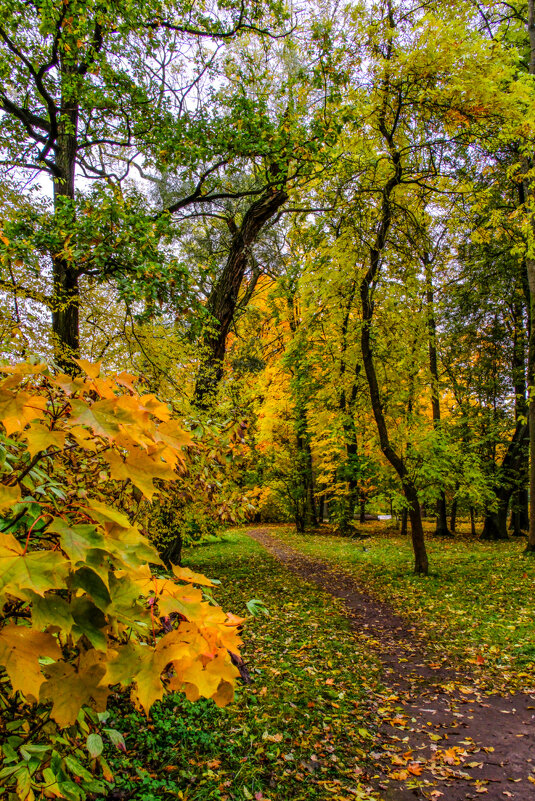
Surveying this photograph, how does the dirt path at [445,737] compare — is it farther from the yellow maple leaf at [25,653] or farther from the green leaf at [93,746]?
the yellow maple leaf at [25,653]

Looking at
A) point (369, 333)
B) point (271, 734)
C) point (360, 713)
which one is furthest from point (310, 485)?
point (271, 734)

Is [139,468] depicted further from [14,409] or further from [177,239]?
[177,239]

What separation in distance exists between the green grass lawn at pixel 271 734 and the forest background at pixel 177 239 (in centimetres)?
132

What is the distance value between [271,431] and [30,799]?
16876 millimetres

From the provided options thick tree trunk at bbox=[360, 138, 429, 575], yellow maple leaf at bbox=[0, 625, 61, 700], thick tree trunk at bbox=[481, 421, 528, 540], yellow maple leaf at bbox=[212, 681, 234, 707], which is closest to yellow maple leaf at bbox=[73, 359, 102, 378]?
yellow maple leaf at bbox=[0, 625, 61, 700]

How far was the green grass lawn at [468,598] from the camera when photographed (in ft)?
15.2

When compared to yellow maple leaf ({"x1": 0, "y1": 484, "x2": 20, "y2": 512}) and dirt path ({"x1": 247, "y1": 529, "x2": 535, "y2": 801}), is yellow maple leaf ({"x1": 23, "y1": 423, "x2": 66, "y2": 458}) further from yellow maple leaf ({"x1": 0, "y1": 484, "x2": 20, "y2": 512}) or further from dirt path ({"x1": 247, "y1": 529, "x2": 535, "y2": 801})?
dirt path ({"x1": 247, "y1": 529, "x2": 535, "y2": 801})

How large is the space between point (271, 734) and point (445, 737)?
4.55ft

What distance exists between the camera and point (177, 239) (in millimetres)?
8227

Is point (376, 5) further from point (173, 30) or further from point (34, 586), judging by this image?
point (34, 586)

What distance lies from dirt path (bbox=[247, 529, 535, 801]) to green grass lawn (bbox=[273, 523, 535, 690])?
41 centimetres

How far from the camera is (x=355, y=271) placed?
7965mm

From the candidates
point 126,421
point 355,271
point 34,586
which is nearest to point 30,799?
point 34,586

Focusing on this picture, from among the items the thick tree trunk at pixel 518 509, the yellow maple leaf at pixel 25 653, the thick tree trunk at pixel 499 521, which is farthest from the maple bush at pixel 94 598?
the thick tree trunk at pixel 518 509
